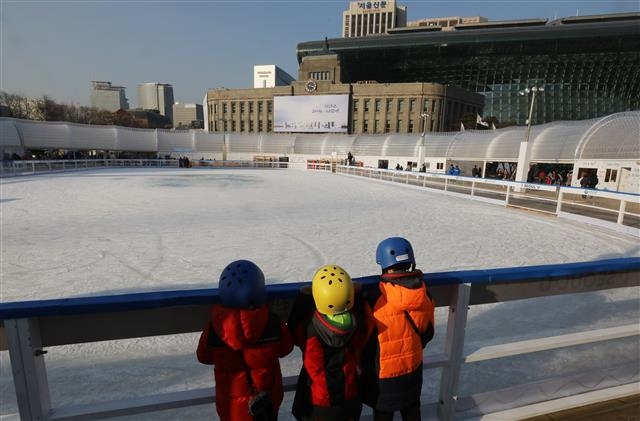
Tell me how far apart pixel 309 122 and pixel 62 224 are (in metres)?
60.3

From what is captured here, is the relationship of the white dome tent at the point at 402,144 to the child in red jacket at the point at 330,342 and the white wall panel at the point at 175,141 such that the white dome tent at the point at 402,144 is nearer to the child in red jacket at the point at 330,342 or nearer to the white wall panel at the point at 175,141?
the white wall panel at the point at 175,141

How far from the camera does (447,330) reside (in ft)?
5.87

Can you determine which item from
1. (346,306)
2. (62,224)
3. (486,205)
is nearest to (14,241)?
(62,224)

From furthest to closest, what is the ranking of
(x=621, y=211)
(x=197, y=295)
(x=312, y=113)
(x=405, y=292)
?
(x=312, y=113), (x=621, y=211), (x=405, y=292), (x=197, y=295)

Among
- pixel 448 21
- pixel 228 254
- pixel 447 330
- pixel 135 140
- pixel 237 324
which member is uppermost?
pixel 448 21

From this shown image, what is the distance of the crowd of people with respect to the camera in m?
1.42

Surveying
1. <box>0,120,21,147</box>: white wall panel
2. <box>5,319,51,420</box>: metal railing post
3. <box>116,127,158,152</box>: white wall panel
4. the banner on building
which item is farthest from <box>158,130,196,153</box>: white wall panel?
<box>5,319,51,420</box>: metal railing post

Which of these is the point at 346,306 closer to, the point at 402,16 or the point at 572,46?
the point at 572,46

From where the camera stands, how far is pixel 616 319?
376cm

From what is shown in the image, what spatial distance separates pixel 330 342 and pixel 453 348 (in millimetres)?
792

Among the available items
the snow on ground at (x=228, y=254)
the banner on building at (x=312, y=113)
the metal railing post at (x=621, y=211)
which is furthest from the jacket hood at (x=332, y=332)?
the banner on building at (x=312, y=113)

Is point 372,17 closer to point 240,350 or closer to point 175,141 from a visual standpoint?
point 175,141

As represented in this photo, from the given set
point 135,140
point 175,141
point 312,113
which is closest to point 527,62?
point 312,113

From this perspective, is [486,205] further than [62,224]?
Yes
